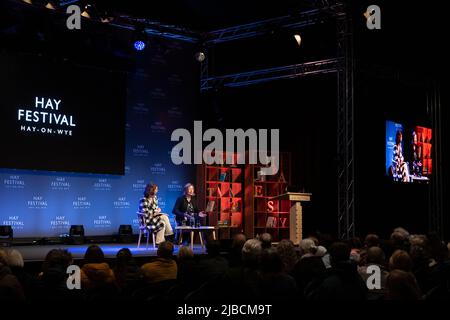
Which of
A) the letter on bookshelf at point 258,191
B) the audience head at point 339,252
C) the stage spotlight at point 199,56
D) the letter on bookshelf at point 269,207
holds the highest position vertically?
the stage spotlight at point 199,56

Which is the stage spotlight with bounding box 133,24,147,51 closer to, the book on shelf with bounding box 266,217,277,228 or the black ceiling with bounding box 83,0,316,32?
the black ceiling with bounding box 83,0,316,32

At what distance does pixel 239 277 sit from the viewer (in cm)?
411

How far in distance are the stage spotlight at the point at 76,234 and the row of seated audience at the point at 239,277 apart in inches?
235

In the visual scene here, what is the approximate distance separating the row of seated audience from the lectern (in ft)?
19.4

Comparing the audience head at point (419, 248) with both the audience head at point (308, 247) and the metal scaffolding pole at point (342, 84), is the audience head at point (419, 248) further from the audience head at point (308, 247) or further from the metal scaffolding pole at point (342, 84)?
the metal scaffolding pole at point (342, 84)

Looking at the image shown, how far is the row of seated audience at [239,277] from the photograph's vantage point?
352cm

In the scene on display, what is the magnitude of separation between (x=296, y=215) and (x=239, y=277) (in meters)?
8.05

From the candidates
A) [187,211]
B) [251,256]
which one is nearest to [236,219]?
[187,211]

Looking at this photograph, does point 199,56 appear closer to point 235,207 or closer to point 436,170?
point 235,207

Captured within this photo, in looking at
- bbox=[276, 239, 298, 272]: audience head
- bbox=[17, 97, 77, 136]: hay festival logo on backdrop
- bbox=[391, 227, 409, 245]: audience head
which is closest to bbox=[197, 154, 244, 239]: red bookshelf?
bbox=[17, 97, 77, 136]: hay festival logo on backdrop

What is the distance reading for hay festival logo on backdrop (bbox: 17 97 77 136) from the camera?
11.0 m

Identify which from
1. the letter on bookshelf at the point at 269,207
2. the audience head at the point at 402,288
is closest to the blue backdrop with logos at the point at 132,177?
the letter on bookshelf at the point at 269,207
